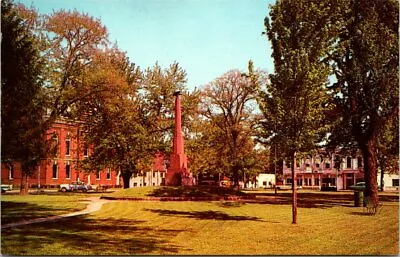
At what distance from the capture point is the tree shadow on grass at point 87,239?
32.9 feet

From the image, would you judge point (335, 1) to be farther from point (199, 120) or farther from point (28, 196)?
point (199, 120)

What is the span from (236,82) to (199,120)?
1351 centimetres

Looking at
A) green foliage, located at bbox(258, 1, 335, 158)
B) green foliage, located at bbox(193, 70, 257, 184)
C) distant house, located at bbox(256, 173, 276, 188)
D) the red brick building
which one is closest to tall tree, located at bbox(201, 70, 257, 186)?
green foliage, located at bbox(193, 70, 257, 184)

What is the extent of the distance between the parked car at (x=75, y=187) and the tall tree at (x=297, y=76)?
14.3m

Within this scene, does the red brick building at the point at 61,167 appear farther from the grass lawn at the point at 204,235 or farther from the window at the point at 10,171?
the grass lawn at the point at 204,235

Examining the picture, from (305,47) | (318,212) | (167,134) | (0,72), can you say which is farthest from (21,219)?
(167,134)

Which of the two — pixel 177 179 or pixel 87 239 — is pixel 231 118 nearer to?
pixel 177 179

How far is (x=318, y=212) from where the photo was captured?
18484mm

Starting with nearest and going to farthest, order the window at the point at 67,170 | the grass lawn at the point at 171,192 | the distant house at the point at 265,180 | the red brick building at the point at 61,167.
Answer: the red brick building at the point at 61,167, the window at the point at 67,170, the grass lawn at the point at 171,192, the distant house at the point at 265,180

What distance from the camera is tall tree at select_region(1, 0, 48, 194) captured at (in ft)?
38.6

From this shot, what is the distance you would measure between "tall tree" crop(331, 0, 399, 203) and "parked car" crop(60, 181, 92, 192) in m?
15.0

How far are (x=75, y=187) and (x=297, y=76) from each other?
18.7m

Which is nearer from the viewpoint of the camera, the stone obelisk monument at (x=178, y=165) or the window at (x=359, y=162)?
the window at (x=359, y=162)

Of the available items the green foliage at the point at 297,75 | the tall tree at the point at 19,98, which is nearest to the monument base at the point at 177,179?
the green foliage at the point at 297,75
